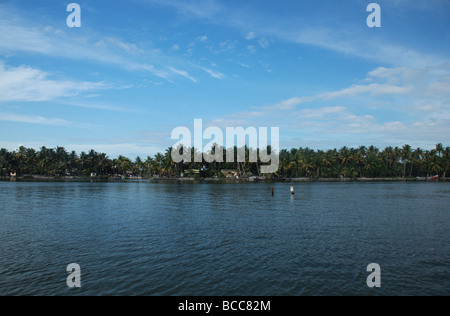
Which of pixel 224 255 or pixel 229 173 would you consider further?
pixel 229 173

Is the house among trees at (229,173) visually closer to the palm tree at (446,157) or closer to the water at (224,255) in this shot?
the palm tree at (446,157)

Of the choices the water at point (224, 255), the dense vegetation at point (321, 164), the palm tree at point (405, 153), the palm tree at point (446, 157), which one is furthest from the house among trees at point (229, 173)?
the water at point (224, 255)

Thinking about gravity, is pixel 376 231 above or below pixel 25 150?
below

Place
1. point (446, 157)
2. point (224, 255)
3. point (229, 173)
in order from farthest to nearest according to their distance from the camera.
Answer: point (446, 157) < point (229, 173) < point (224, 255)

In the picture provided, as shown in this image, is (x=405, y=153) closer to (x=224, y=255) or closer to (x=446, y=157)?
(x=446, y=157)

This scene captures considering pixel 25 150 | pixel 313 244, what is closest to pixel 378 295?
pixel 313 244

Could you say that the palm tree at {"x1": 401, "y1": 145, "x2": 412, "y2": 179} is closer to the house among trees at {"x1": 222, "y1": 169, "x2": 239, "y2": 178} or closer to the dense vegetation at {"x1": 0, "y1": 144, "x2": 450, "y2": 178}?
the dense vegetation at {"x1": 0, "y1": 144, "x2": 450, "y2": 178}

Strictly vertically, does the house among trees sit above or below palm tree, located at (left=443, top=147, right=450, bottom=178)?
below

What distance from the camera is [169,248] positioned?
2183 centimetres

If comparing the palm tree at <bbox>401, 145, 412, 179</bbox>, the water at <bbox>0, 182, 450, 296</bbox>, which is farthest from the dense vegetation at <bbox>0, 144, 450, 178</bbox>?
the water at <bbox>0, 182, 450, 296</bbox>

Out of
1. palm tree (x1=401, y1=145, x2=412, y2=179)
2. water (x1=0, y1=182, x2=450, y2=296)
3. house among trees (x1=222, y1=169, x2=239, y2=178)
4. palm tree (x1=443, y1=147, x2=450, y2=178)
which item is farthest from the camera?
palm tree (x1=401, y1=145, x2=412, y2=179)

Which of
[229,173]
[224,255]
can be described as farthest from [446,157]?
[224,255]

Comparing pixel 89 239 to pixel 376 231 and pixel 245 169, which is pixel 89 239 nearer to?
pixel 376 231
